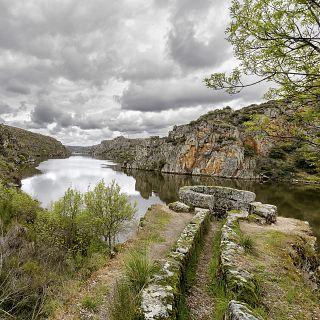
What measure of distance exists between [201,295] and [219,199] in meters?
17.0

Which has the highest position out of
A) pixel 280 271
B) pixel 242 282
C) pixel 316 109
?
pixel 316 109

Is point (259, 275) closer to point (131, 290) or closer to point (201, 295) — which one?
point (201, 295)

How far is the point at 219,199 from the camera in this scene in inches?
991

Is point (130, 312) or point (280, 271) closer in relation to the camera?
point (130, 312)

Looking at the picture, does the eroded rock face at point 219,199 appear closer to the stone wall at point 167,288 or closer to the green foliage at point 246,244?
the green foliage at point 246,244

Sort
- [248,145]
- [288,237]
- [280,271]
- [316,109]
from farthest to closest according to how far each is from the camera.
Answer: [248,145]
[288,237]
[280,271]
[316,109]

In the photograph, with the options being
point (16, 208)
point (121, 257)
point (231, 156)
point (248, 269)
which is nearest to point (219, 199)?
point (121, 257)

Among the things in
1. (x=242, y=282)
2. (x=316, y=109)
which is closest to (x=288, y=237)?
(x=242, y=282)

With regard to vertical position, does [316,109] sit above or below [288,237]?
above

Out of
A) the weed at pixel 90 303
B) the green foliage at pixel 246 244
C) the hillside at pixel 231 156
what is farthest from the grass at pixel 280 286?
the hillside at pixel 231 156

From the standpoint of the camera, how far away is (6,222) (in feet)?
85.0

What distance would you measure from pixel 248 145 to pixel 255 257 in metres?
101

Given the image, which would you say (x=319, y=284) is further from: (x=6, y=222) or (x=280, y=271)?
(x=6, y=222)

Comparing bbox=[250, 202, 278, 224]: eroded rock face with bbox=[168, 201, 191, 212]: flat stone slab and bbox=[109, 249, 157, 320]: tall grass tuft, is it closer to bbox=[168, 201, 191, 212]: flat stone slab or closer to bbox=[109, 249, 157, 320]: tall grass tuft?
bbox=[168, 201, 191, 212]: flat stone slab
